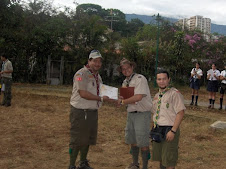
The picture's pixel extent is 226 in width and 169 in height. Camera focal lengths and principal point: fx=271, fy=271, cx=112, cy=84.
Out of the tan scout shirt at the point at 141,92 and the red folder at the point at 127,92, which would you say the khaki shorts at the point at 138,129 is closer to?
the tan scout shirt at the point at 141,92

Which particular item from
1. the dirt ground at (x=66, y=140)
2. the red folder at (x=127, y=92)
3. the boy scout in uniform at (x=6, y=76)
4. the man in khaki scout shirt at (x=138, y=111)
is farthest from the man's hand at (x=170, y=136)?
the boy scout in uniform at (x=6, y=76)

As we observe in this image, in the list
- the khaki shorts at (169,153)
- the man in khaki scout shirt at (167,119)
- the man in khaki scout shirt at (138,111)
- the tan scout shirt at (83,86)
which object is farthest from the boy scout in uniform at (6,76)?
the khaki shorts at (169,153)

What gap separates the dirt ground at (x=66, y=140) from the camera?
15.1 ft

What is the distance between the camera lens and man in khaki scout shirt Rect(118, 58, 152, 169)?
12.8 feet

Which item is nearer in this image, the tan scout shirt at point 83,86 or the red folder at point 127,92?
the tan scout shirt at point 83,86

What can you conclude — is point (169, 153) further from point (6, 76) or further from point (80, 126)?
point (6, 76)

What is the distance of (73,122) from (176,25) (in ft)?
80.4

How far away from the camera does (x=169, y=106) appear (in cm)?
349

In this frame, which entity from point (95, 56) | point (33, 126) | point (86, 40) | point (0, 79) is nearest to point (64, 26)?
point (86, 40)

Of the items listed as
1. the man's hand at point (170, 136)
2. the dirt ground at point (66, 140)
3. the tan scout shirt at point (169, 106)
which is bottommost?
the dirt ground at point (66, 140)

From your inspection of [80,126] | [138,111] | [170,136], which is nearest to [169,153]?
[170,136]

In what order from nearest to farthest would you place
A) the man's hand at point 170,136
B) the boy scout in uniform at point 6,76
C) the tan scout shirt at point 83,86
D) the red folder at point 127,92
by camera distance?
the man's hand at point 170,136, the tan scout shirt at point 83,86, the red folder at point 127,92, the boy scout in uniform at point 6,76

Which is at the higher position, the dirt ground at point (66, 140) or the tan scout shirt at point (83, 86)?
the tan scout shirt at point (83, 86)

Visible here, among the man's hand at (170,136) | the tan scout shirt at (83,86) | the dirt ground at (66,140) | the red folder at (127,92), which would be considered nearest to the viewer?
the man's hand at (170,136)
